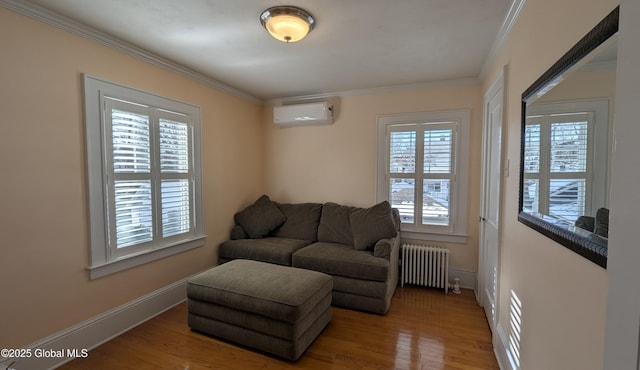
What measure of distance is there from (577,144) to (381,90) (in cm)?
289

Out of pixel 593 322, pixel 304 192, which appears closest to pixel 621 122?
pixel 593 322

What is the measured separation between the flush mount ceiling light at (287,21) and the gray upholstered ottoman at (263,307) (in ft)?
6.36

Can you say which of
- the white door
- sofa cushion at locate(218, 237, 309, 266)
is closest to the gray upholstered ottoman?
sofa cushion at locate(218, 237, 309, 266)

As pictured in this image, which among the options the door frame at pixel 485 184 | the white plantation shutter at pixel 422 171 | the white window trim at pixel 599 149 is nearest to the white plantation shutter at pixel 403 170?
the white plantation shutter at pixel 422 171

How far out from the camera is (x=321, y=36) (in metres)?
2.30

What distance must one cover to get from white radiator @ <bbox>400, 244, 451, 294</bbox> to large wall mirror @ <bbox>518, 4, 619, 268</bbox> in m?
1.97

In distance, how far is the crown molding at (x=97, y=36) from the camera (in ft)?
6.09

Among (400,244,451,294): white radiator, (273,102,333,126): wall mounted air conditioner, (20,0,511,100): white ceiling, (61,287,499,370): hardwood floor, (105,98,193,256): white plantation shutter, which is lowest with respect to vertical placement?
(61,287,499,370): hardwood floor

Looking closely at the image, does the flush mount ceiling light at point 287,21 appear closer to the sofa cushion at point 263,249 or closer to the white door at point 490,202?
the white door at point 490,202

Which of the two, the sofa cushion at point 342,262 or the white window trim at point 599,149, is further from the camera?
the sofa cushion at point 342,262

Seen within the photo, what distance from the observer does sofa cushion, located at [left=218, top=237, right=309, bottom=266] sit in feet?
10.7

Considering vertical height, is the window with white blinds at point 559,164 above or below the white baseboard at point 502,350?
above

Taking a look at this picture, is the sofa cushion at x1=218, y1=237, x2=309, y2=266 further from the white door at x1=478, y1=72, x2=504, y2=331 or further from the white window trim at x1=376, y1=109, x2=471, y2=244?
the white door at x1=478, y1=72, x2=504, y2=331

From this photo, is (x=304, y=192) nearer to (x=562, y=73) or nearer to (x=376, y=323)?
(x=376, y=323)
